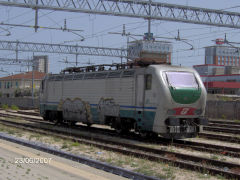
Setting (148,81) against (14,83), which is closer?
(148,81)

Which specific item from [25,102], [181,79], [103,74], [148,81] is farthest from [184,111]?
[25,102]

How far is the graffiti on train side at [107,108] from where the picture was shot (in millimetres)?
17422

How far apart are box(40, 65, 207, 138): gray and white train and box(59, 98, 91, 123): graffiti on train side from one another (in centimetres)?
5

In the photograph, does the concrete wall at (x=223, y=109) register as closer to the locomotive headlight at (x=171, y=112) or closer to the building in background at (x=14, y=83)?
the locomotive headlight at (x=171, y=112)

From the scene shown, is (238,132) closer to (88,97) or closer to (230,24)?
(88,97)

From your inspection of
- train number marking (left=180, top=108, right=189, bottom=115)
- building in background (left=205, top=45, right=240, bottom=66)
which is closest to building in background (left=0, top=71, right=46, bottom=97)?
train number marking (left=180, top=108, right=189, bottom=115)

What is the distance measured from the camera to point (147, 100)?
1554 centimetres

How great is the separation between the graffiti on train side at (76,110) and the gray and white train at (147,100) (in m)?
0.05

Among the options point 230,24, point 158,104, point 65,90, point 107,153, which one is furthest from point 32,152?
point 230,24

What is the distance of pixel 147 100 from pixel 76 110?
245 inches

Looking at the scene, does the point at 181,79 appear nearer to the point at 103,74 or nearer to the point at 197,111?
the point at 197,111

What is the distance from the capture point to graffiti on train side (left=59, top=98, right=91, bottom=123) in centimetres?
1973

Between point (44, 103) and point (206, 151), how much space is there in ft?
44.6

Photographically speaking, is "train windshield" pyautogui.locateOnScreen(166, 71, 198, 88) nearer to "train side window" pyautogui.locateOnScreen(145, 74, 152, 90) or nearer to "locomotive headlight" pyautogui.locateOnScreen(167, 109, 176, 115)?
"train side window" pyautogui.locateOnScreen(145, 74, 152, 90)
